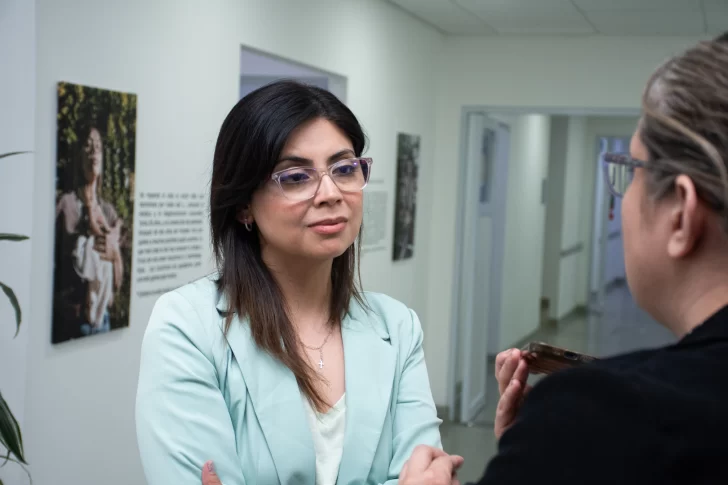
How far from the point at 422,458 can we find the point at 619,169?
0.70 metres

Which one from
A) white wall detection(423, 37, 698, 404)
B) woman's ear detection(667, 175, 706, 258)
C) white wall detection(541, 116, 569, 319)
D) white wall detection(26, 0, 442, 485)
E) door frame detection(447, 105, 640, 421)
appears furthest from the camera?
white wall detection(541, 116, 569, 319)

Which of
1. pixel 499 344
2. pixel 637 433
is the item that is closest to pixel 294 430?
pixel 637 433

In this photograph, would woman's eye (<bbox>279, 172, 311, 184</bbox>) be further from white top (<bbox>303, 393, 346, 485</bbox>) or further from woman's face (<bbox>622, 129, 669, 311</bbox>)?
woman's face (<bbox>622, 129, 669, 311</bbox>)

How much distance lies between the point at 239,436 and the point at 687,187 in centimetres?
102

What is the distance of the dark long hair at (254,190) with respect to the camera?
174 cm

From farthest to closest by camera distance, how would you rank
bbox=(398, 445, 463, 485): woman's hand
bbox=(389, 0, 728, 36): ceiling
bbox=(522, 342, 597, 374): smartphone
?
bbox=(389, 0, 728, 36): ceiling → bbox=(398, 445, 463, 485): woman's hand → bbox=(522, 342, 597, 374): smartphone

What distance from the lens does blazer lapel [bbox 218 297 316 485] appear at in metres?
1.61

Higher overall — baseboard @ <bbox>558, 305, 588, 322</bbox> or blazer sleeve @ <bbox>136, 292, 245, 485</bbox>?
blazer sleeve @ <bbox>136, 292, 245, 485</bbox>

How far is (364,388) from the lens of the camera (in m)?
1.75

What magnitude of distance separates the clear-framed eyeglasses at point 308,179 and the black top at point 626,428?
39.2 inches

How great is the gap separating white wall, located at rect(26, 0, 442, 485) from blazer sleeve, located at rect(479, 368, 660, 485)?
2519 millimetres

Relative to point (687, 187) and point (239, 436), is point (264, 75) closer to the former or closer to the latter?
point (239, 436)

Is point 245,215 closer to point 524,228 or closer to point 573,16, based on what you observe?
point 573,16

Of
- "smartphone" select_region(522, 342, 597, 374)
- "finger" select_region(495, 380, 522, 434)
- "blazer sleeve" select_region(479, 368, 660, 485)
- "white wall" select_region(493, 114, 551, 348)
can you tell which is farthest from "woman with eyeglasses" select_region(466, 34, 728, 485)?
"white wall" select_region(493, 114, 551, 348)
